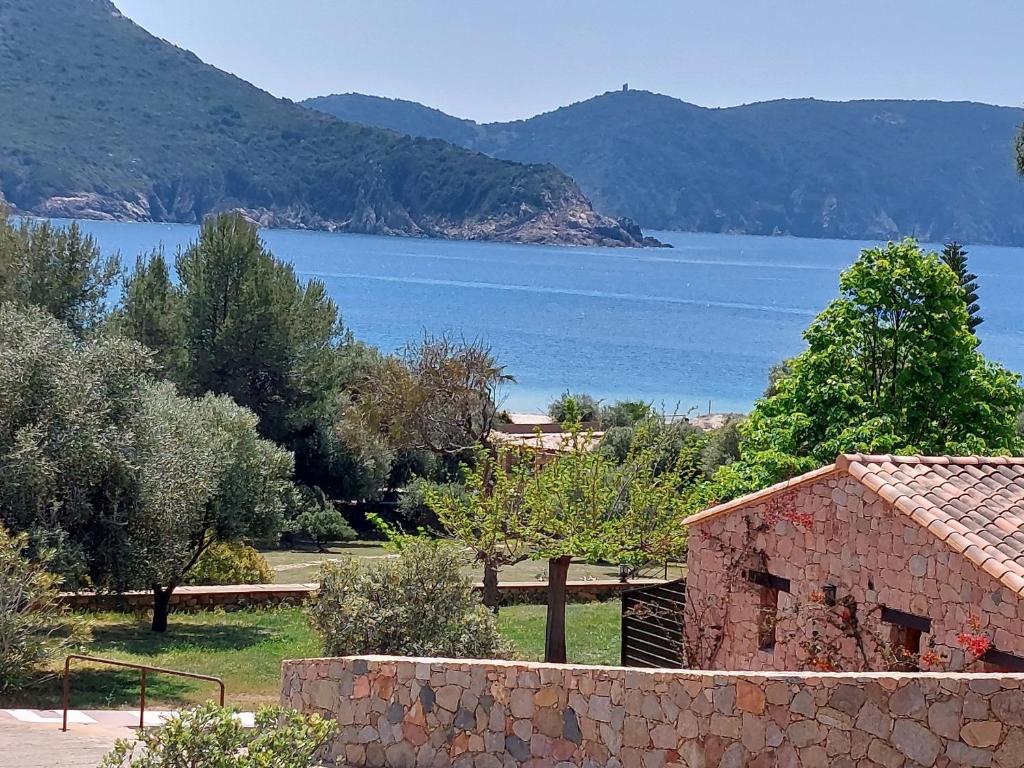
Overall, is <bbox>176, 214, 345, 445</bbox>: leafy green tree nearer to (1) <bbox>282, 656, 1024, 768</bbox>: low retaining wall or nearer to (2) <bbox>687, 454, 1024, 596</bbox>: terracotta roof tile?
(2) <bbox>687, 454, 1024, 596</bbox>: terracotta roof tile

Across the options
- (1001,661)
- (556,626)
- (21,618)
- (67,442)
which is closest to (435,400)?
(556,626)

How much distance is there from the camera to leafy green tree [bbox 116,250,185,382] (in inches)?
1603

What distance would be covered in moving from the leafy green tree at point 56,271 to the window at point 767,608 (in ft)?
81.8

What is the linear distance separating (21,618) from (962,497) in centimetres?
1047

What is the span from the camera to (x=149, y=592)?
25578 mm

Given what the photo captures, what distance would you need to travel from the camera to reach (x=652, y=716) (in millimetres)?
9094

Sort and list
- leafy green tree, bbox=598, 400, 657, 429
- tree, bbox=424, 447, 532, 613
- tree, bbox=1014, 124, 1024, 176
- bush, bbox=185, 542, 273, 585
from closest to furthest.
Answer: tree, bbox=1014, 124, 1024, 176 < tree, bbox=424, 447, 532, 613 < bush, bbox=185, 542, 273, 585 < leafy green tree, bbox=598, 400, 657, 429

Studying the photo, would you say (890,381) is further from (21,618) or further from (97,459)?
(21,618)

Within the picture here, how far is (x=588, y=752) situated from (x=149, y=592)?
1795 centimetres

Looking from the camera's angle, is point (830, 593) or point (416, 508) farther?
point (416, 508)

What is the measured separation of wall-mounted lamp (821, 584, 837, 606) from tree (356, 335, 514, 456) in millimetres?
27678

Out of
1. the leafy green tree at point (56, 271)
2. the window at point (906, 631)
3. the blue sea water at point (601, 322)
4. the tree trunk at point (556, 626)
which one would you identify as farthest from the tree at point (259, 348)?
the window at point (906, 631)

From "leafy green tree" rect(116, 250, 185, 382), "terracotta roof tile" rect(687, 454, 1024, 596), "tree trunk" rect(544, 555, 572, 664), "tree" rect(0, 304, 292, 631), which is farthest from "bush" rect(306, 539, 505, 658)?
"leafy green tree" rect(116, 250, 185, 382)

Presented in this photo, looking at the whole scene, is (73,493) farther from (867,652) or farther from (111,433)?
(867,652)
